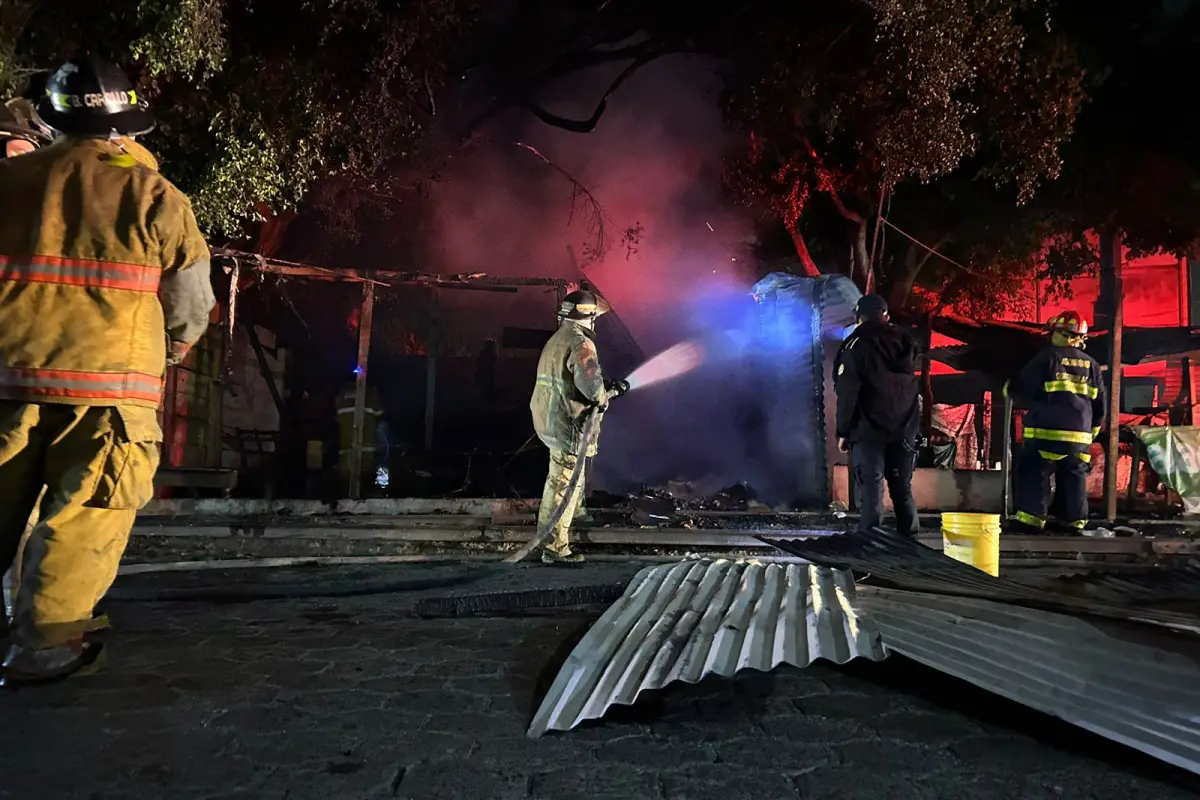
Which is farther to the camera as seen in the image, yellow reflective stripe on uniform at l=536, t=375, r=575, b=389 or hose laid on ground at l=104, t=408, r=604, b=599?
yellow reflective stripe on uniform at l=536, t=375, r=575, b=389

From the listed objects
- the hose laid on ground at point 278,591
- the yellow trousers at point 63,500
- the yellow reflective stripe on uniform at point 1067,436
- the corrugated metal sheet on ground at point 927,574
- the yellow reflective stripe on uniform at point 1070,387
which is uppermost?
the yellow reflective stripe on uniform at point 1070,387

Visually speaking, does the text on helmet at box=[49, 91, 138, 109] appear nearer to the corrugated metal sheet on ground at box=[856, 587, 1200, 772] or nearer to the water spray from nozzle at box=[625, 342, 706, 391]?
the corrugated metal sheet on ground at box=[856, 587, 1200, 772]

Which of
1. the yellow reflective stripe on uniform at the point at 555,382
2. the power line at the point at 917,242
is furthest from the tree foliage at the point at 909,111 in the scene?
the yellow reflective stripe on uniform at the point at 555,382

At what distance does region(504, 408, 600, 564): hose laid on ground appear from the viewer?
5.62 meters

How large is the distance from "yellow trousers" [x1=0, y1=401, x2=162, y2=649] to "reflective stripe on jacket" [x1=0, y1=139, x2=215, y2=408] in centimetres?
10

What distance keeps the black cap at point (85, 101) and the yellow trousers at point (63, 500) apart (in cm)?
108

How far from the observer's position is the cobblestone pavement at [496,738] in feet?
5.92

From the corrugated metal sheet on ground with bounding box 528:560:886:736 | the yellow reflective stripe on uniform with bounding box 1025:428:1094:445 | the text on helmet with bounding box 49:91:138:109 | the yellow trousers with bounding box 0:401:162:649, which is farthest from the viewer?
the yellow reflective stripe on uniform with bounding box 1025:428:1094:445

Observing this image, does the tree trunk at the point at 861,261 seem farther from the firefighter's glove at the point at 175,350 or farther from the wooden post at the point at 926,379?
the firefighter's glove at the point at 175,350

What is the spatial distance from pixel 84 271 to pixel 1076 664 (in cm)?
360

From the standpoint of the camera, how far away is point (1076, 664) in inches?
88.6

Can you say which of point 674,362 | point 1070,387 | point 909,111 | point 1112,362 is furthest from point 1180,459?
point 674,362

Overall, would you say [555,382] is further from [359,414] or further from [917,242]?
[917,242]

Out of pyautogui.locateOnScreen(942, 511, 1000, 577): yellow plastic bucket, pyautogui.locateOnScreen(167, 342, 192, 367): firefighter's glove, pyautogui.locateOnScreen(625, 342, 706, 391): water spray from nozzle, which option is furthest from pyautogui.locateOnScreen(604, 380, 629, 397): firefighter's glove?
pyautogui.locateOnScreen(625, 342, 706, 391): water spray from nozzle
